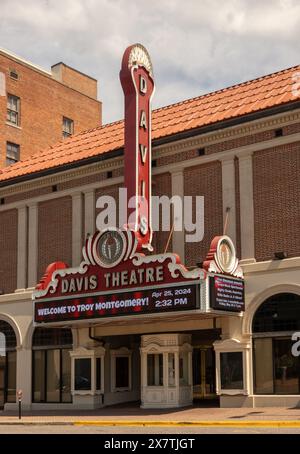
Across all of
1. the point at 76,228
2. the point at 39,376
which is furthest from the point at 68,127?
the point at 39,376

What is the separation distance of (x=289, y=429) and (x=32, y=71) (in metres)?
40.4

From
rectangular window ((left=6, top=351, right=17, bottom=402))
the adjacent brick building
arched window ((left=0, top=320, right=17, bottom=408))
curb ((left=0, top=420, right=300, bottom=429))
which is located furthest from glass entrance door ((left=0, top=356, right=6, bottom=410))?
the adjacent brick building

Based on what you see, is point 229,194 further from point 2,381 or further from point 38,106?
point 38,106

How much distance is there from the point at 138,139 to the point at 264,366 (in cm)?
1039

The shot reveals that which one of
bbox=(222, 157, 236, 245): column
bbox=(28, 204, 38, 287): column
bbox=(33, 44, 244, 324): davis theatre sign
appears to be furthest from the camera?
bbox=(28, 204, 38, 287): column

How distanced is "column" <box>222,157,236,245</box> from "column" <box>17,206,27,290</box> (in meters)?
11.6

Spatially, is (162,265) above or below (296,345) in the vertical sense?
above

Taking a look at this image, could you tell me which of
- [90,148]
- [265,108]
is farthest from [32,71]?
[265,108]

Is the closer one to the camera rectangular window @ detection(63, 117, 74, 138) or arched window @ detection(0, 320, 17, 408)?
arched window @ detection(0, 320, 17, 408)

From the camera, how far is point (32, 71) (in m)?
56.4

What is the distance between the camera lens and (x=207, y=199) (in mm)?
30984

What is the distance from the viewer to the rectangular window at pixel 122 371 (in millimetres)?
34562

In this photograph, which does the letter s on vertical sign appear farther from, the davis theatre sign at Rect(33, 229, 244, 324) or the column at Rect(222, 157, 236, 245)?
the column at Rect(222, 157, 236, 245)

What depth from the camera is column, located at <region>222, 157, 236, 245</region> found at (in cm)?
3002
